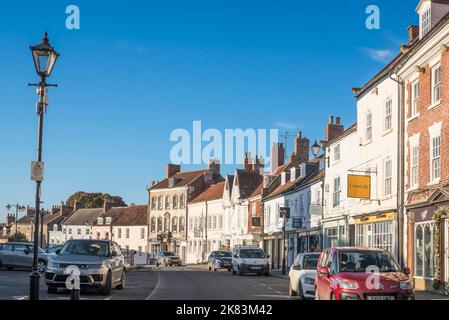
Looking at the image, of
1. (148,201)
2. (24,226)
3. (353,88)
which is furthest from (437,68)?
(24,226)

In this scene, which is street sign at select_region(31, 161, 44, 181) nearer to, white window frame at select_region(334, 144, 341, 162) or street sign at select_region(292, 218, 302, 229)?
white window frame at select_region(334, 144, 341, 162)

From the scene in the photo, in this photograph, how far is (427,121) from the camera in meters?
28.4

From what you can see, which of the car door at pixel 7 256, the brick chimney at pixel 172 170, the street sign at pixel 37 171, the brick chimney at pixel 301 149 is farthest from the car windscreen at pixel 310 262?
the brick chimney at pixel 172 170

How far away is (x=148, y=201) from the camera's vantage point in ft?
330

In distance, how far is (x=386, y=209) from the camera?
109 feet

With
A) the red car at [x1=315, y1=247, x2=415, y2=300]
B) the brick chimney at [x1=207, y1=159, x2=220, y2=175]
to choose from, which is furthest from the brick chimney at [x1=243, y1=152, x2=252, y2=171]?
the red car at [x1=315, y1=247, x2=415, y2=300]

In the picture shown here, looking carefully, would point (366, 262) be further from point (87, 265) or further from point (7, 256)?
point (7, 256)

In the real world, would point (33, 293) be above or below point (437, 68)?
below

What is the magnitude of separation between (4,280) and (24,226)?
104 metres

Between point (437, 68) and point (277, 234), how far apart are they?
34825mm

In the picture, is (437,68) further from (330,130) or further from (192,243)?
(192,243)
